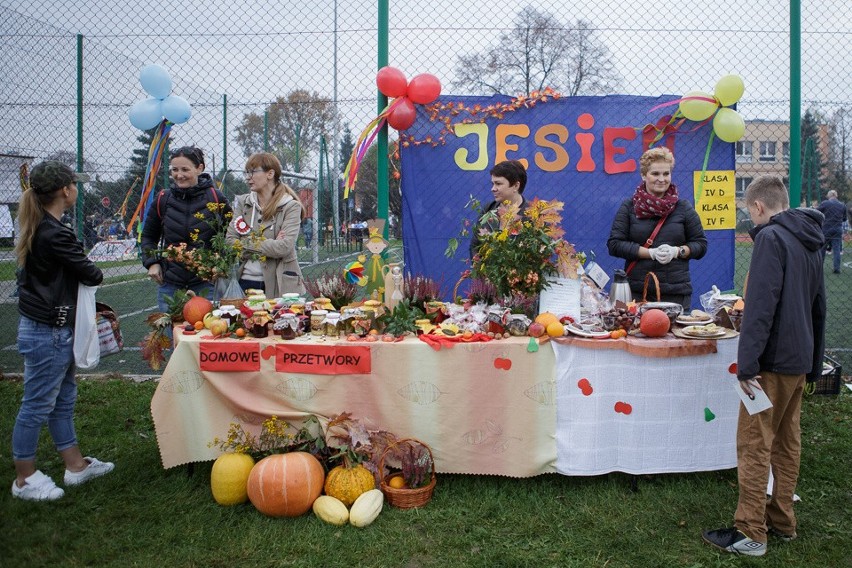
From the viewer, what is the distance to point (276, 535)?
8.96ft

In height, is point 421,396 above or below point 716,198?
below

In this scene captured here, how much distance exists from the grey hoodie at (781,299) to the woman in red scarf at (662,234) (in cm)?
105

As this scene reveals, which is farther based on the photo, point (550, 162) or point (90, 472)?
point (550, 162)

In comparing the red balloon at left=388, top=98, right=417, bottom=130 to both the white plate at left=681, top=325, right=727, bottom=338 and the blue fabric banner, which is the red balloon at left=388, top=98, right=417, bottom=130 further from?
the white plate at left=681, top=325, right=727, bottom=338

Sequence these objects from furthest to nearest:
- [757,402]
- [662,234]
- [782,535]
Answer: [662,234], [782,535], [757,402]

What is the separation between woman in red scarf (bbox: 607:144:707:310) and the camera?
139 inches

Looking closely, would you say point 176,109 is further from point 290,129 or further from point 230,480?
point 290,129

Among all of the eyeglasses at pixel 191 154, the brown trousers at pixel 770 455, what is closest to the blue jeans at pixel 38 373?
the eyeglasses at pixel 191 154

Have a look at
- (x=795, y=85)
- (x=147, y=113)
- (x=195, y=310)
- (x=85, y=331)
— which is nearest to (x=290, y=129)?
(x=147, y=113)

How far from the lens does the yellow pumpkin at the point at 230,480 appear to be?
2.97 metres

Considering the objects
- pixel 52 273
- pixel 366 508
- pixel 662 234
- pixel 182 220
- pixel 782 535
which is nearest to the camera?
pixel 782 535

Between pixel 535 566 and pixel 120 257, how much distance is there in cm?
1437

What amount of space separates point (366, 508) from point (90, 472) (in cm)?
158

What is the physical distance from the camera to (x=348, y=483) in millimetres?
2893
